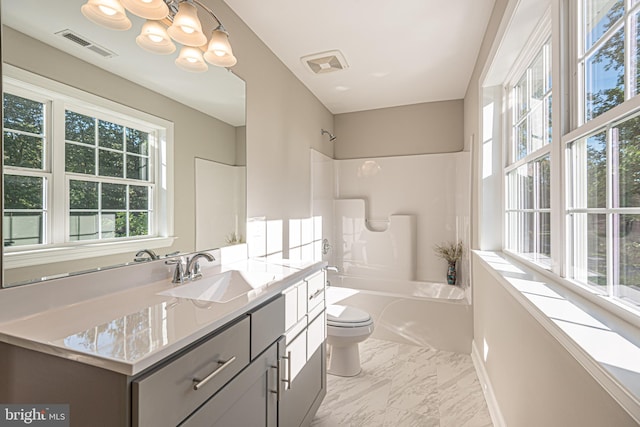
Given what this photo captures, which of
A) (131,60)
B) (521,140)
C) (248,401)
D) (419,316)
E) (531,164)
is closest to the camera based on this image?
(248,401)

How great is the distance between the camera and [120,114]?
1251 mm

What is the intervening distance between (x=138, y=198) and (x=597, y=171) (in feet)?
5.68

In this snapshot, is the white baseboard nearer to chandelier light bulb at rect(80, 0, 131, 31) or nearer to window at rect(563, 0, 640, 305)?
window at rect(563, 0, 640, 305)

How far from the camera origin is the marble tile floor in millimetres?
1793

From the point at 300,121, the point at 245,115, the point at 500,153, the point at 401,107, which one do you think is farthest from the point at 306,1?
the point at 401,107

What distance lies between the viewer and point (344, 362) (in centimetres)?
226

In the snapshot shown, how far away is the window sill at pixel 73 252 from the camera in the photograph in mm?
931

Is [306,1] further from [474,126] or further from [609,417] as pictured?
[609,417]

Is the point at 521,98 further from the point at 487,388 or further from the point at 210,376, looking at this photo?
the point at 210,376

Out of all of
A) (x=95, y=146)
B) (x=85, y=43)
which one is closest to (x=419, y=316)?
(x=95, y=146)

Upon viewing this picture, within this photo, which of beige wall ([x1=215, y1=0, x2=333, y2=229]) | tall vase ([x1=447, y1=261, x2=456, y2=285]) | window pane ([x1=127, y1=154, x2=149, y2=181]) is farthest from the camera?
tall vase ([x1=447, y1=261, x2=456, y2=285])

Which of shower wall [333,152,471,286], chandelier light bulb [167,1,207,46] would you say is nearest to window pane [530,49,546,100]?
shower wall [333,152,471,286]

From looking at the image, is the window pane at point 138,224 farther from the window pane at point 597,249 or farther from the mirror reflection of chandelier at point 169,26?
the window pane at point 597,249

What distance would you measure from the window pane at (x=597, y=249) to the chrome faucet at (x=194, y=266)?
1.47 metres
